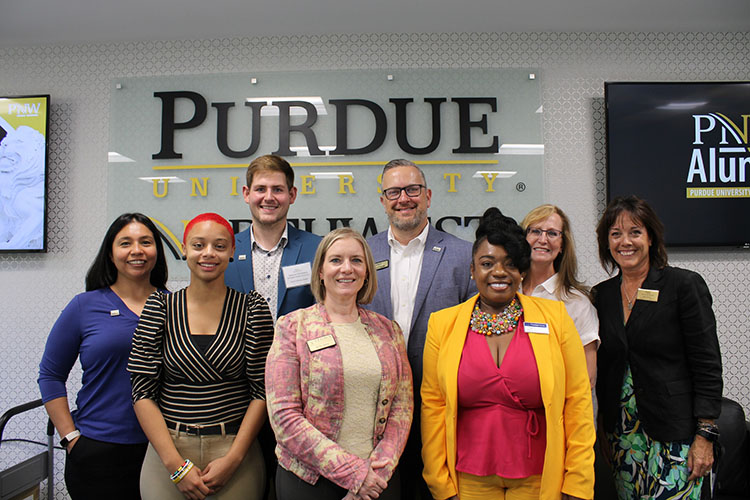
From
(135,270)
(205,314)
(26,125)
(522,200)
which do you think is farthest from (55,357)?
(522,200)

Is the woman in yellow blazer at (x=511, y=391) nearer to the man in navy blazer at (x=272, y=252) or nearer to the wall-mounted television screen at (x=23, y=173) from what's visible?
the man in navy blazer at (x=272, y=252)

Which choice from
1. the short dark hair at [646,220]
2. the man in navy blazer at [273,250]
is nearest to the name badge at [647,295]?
the short dark hair at [646,220]

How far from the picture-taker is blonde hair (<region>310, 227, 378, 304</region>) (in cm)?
181

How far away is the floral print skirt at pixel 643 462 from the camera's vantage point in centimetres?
189

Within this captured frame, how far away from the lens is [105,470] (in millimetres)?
1985

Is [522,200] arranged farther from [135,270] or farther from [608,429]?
[135,270]

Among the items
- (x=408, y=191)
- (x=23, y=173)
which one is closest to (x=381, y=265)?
(x=408, y=191)

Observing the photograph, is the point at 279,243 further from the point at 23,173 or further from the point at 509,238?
the point at 23,173

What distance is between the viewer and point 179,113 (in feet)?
11.7

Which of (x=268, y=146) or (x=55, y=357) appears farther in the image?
(x=268, y=146)

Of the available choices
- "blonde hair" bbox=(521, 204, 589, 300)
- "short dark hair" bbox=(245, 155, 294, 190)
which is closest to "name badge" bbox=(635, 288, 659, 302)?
"blonde hair" bbox=(521, 204, 589, 300)

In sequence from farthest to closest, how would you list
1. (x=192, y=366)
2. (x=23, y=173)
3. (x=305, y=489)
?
(x=23, y=173) → (x=192, y=366) → (x=305, y=489)

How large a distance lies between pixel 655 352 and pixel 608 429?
0.45 m

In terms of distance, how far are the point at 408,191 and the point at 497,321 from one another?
2.67 ft
